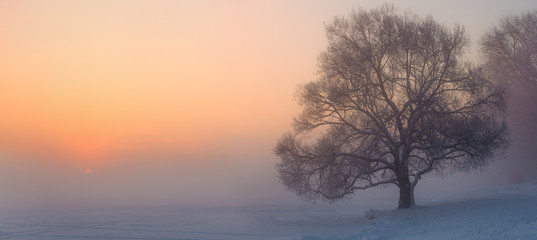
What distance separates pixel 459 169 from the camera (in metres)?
19.4

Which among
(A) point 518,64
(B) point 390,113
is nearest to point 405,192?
(B) point 390,113

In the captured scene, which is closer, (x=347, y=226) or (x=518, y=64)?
(x=347, y=226)

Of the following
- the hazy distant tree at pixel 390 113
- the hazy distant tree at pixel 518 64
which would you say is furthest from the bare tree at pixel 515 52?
the hazy distant tree at pixel 390 113

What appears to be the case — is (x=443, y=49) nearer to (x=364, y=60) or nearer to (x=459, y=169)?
(x=364, y=60)

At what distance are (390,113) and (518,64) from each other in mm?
17450

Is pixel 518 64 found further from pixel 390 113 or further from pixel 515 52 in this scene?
pixel 390 113

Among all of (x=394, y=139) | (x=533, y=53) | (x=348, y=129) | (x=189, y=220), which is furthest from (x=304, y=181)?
(x=533, y=53)

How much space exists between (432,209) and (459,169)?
2535 millimetres

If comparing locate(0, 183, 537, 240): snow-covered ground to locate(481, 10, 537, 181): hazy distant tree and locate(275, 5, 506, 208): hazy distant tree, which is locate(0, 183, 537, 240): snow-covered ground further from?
locate(481, 10, 537, 181): hazy distant tree

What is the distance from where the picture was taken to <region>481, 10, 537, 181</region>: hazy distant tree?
3033 centimetres

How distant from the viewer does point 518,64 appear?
3102 centimetres

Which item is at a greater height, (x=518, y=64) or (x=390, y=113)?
(x=518, y=64)

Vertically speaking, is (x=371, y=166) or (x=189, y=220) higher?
(x=371, y=166)

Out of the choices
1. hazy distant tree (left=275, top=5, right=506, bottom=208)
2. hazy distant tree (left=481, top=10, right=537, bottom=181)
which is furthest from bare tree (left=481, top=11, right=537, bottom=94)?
hazy distant tree (left=275, top=5, right=506, bottom=208)
